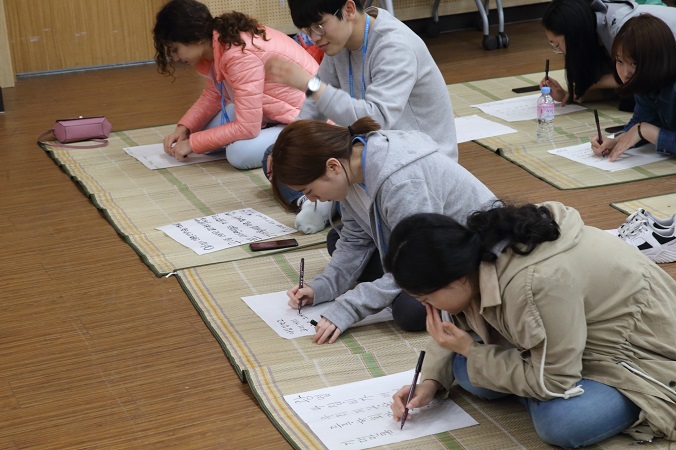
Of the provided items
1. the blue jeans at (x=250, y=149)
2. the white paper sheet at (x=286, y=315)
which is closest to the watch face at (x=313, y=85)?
the white paper sheet at (x=286, y=315)

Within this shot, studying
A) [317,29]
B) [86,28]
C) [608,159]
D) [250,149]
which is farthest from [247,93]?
[86,28]

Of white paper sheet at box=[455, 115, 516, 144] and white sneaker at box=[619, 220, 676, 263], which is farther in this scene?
white paper sheet at box=[455, 115, 516, 144]

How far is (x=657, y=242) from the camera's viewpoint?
268cm

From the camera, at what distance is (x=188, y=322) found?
2529 millimetres

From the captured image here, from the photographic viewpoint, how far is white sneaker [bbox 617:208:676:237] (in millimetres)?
2715

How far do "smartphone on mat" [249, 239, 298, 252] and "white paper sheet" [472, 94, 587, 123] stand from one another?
1.57 m

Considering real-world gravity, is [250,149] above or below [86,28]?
below

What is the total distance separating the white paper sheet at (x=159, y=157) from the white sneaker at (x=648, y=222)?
1.79m

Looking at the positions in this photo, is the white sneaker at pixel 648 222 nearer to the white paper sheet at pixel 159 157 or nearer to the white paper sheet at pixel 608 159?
the white paper sheet at pixel 608 159

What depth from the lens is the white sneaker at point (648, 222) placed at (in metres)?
2.71

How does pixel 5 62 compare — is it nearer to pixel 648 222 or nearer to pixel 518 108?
pixel 518 108

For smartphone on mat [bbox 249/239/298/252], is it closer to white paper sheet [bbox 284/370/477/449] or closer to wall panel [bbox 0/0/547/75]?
white paper sheet [bbox 284/370/477/449]

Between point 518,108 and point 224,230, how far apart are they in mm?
1770

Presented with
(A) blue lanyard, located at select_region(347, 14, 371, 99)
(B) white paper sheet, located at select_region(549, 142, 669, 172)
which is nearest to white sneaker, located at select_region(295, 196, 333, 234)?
(A) blue lanyard, located at select_region(347, 14, 371, 99)
